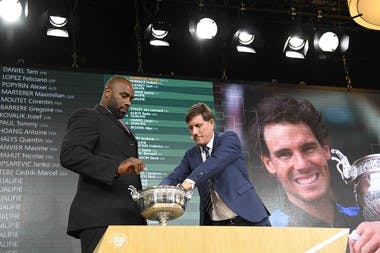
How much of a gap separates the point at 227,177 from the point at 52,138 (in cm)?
169

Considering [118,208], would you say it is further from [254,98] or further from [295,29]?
[295,29]

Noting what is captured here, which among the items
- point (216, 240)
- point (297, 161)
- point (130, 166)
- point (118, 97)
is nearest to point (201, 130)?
point (118, 97)

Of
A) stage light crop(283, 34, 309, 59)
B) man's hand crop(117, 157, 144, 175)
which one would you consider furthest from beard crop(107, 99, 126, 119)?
stage light crop(283, 34, 309, 59)

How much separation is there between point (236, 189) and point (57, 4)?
7.67 feet

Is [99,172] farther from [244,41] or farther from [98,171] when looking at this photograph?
[244,41]

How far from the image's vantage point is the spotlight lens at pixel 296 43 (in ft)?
17.4

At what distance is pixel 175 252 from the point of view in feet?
6.68

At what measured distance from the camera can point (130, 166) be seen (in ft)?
8.20

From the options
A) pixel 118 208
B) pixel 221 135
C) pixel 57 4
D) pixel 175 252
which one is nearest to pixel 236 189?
pixel 221 135

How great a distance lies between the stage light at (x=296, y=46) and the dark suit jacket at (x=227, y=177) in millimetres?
2035

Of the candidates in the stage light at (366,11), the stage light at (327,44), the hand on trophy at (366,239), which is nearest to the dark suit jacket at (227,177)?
the stage light at (366,11)

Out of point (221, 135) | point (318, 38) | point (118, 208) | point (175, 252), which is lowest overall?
point (175, 252)

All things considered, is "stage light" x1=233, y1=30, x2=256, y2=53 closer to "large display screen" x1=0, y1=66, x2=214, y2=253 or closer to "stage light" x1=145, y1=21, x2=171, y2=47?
"large display screen" x1=0, y1=66, x2=214, y2=253

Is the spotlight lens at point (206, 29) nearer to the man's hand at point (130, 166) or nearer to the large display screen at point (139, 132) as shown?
the large display screen at point (139, 132)
